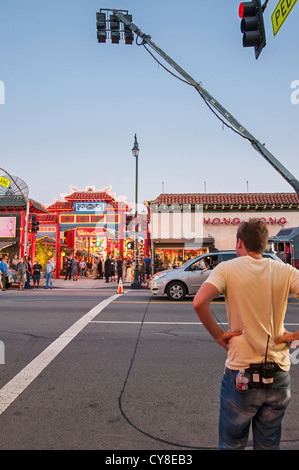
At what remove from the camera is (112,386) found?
4.52 metres

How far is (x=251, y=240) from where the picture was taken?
2.27m

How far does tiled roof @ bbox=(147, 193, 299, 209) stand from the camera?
27042 mm

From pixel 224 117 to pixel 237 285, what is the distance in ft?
35.7

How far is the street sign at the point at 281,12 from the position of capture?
5152mm

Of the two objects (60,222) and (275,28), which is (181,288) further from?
(60,222)

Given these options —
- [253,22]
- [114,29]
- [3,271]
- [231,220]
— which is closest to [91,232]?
[231,220]

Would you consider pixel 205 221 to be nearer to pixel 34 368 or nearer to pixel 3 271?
pixel 3 271

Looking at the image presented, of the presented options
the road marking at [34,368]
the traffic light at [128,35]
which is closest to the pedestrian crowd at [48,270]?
the road marking at [34,368]


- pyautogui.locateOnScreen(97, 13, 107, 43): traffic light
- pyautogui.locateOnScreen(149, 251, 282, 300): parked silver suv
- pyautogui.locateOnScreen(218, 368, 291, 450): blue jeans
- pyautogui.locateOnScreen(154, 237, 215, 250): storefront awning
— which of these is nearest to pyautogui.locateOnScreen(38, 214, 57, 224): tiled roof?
pyautogui.locateOnScreen(154, 237, 215, 250): storefront awning

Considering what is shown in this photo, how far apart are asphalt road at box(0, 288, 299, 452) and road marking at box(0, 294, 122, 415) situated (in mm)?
12

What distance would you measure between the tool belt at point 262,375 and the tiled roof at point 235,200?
25699 mm

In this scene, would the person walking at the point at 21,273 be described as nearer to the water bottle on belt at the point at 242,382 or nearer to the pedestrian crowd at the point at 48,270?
the pedestrian crowd at the point at 48,270

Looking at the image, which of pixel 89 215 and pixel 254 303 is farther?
pixel 89 215

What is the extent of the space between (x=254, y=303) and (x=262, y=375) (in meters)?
0.41
